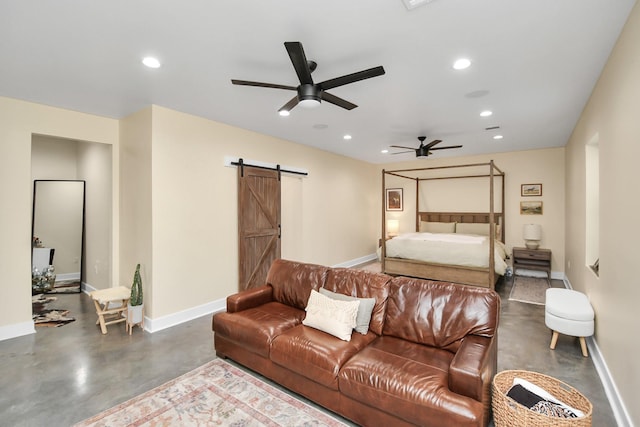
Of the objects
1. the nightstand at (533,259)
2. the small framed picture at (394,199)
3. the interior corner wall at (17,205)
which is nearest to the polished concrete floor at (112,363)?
the interior corner wall at (17,205)

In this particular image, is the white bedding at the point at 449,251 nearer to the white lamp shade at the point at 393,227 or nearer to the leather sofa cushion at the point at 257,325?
the white lamp shade at the point at 393,227

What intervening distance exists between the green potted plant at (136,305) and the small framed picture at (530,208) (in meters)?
7.44

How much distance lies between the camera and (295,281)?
3.18 m

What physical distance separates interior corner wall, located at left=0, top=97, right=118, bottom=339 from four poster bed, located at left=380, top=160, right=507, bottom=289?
509 cm

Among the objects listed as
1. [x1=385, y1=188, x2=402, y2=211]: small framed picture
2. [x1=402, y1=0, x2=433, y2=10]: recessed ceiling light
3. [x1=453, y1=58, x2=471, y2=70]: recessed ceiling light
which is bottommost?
[x1=385, y1=188, x2=402, y2=211]: small framed picture

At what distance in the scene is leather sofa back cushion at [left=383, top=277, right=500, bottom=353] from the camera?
2178 millimetres

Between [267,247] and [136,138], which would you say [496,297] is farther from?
[136,138]

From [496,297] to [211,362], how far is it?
103 inches

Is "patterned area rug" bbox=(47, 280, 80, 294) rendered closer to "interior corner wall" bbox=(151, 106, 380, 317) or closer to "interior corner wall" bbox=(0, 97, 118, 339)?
"interior corner wall" bbox=(0, 97, 118, 339)

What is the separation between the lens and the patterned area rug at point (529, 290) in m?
4.81

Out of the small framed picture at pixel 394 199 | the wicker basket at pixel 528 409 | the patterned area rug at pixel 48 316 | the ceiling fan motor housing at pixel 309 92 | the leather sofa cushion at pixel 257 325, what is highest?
the ceiling fan motor housing at pixel 309 92

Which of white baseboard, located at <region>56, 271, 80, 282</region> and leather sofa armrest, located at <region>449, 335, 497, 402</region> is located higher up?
leather sofa armrest, located at <region>449, 335, 497, 402</region>


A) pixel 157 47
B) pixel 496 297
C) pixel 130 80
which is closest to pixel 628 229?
pixel 496 297

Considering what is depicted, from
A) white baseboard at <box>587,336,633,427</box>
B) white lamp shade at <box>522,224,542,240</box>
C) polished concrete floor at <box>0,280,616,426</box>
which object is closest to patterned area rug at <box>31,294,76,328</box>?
polished concrete floor at <box>0,280,616,426</box>
